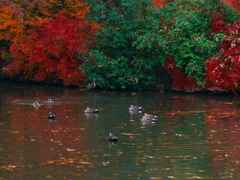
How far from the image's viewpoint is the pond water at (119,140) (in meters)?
17.5

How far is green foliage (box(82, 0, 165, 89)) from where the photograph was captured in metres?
44.4

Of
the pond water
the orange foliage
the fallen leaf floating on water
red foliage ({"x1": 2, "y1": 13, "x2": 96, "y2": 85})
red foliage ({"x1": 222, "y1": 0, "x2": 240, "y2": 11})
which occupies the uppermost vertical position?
red foliage ({"x1": 222, "y1": 0, "x2": 240, "y2": 11})

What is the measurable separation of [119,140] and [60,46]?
24.6m

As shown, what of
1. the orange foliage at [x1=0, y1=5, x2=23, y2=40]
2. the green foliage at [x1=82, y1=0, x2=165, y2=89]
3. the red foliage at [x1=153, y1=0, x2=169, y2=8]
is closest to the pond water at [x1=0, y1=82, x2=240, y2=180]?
the green foliage at [x1=82, y1=0, x2=165, y2=89]

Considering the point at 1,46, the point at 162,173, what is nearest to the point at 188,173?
the point at 162,173

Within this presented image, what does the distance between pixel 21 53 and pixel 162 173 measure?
115 ft

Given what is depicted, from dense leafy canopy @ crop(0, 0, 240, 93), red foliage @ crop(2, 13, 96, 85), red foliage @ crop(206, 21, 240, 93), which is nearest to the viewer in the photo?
red foliage @ crop(206, 21, 240, 93)

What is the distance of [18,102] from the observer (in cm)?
3600

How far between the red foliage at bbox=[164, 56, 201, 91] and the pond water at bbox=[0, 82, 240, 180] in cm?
541

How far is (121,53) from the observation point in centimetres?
4566

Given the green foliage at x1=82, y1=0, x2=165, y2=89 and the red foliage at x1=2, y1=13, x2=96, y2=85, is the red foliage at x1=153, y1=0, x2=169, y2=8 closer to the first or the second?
the green foliage at x1=82, y1=0, x2=165, y2=89

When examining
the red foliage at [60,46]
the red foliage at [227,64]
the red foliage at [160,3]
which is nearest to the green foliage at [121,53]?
the red foliage at [60,46]

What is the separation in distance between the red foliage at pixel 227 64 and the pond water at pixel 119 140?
2.86 metres

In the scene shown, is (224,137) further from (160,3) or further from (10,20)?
(10,20)
